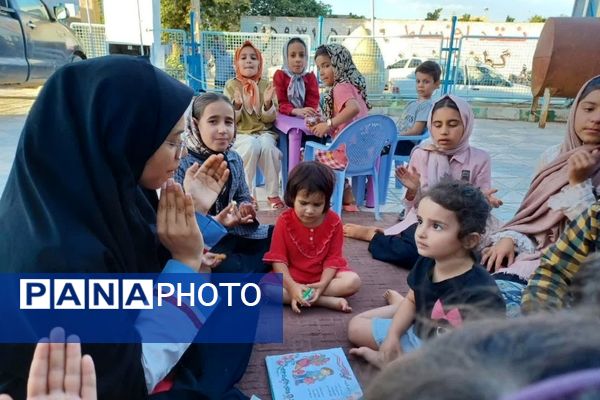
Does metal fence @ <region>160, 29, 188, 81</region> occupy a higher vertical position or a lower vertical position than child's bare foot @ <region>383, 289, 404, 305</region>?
higher

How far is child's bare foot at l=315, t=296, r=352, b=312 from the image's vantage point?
7.41 feet

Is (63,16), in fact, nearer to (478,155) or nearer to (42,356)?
(478,155)

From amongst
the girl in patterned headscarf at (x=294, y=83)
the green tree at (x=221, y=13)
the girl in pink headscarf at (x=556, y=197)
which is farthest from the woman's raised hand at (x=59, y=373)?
the green tree at (x=221, y=13)

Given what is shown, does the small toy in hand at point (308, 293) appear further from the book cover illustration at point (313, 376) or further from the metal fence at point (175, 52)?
the metal fence at point (175, 52)

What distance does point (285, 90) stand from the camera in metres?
4.30

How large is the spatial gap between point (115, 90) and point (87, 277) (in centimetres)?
44

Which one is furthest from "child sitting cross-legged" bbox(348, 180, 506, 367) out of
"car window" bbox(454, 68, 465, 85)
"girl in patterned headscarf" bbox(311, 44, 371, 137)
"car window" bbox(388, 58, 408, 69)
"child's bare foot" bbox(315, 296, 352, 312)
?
"car window" bbox(388, 58, 408, 69)

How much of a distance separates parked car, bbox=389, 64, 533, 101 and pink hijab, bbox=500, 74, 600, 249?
25.2 ft

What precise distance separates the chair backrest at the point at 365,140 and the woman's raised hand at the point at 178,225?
2.28 m

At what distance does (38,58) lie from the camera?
7930 mm

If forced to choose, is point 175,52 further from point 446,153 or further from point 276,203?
point 446,153

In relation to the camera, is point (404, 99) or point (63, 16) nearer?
point (63, 16)

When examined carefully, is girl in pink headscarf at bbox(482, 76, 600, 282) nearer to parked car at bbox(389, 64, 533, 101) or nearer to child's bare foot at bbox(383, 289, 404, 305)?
child's bare foot at bbox(383, 289, 404, 305)

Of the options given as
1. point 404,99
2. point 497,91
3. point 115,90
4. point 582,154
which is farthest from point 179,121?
point 497,91
